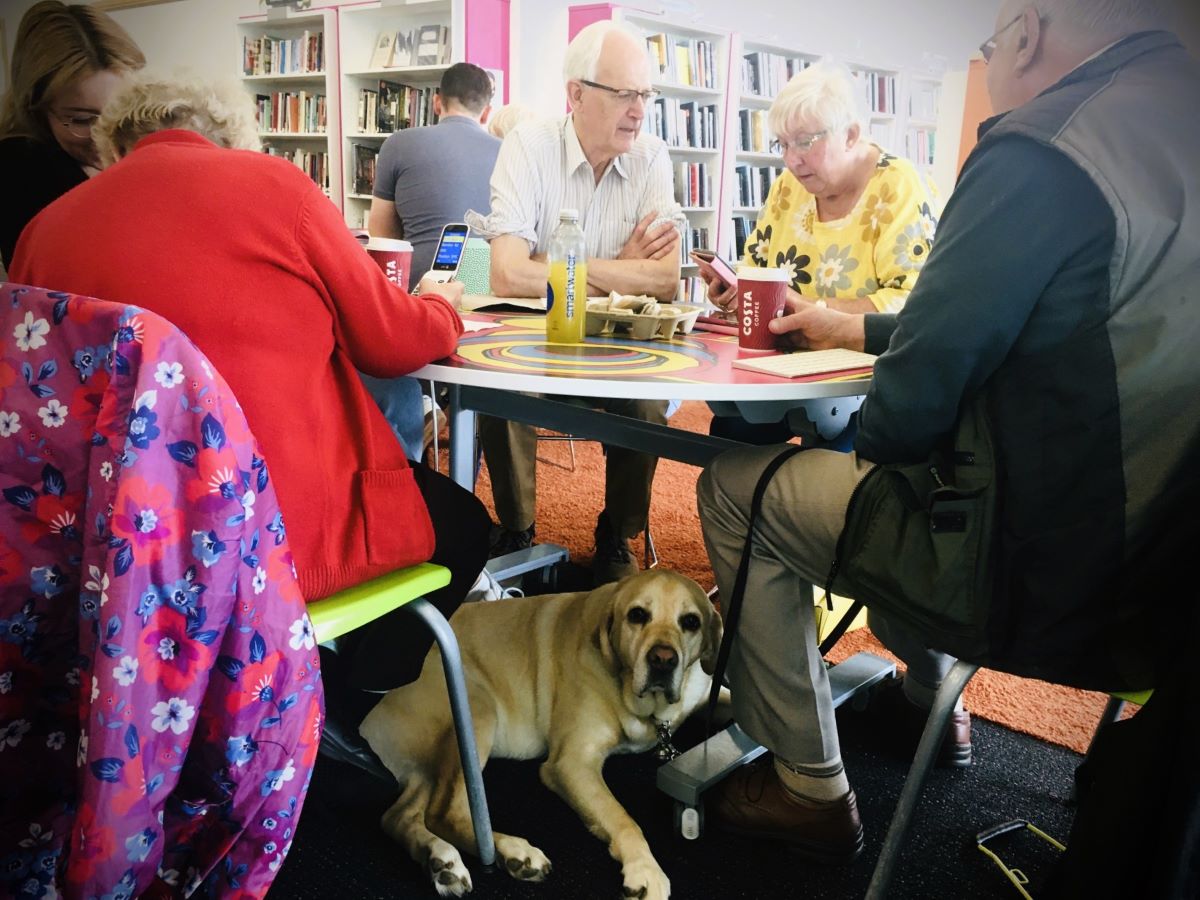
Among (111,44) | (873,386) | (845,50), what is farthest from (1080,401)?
(845,50)

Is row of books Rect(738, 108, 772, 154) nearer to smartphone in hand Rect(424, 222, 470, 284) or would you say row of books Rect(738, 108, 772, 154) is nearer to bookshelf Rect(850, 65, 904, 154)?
bookshelf Rect(850, 65, 904, 154)

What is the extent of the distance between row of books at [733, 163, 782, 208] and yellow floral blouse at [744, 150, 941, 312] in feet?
10.9

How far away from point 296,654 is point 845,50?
14.8 ft

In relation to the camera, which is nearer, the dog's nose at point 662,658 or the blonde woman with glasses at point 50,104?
the dog's nose at point 662,658

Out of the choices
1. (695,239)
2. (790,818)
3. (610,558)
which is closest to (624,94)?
(610,558)

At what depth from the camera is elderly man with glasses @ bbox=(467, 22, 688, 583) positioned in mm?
2223

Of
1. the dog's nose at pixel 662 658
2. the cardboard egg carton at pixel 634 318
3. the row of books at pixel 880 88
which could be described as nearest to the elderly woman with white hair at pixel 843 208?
the cardboard egg carton at pixel 634 318

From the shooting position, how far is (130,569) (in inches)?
31.4

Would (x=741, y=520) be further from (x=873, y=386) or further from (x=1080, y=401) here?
(x=1080, y=401)

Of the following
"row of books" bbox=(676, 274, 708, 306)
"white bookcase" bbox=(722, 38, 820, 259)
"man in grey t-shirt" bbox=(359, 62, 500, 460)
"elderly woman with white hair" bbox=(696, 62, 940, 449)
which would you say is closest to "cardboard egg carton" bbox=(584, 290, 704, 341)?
"elderly woman with white hair" bbox=(696, 62, 940, 449)

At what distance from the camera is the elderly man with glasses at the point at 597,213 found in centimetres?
222

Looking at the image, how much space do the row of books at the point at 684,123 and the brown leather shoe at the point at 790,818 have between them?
4.21 meters

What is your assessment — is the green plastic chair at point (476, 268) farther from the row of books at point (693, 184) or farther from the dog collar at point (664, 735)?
the row of books at point (693, 184)

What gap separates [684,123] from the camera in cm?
515
